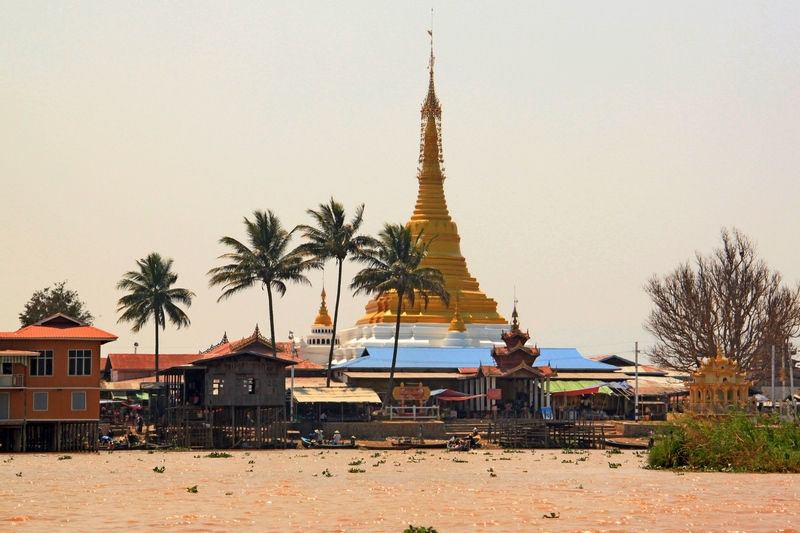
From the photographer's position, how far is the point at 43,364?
56281mm

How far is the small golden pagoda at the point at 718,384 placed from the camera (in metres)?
65.3

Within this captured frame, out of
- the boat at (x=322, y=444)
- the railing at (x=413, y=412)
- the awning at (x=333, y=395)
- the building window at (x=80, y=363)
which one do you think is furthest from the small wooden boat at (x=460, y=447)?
the building window at (x=80, y=363)

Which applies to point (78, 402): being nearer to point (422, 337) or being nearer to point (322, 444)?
point (322, 444)

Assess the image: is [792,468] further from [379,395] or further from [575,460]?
[379,395]

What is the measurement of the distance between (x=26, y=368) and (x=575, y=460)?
23067 mm

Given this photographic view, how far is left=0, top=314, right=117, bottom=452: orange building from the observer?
55344mm

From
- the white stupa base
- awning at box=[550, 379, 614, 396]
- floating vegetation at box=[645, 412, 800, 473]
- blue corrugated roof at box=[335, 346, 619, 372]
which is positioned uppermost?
the white stupa base

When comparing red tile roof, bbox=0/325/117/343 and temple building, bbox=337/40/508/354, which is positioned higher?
temple building, bbox=337/40/508/354

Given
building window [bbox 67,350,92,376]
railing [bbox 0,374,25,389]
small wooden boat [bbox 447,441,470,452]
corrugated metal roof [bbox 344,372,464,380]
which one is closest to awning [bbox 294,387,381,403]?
corrugated metal roof [bbox 344,372,464,380]

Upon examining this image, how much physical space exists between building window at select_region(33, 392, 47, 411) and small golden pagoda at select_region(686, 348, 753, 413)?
30.4 m

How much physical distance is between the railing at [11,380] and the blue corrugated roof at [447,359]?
77.7 ft

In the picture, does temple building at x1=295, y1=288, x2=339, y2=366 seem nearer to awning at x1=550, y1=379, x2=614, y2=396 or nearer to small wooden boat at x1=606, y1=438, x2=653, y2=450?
awning at x1=550, y1=379, x2=614, y2=396

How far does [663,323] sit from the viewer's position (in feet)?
259

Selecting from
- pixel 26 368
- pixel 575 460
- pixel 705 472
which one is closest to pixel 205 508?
pixel 705 472
